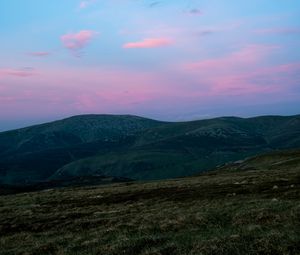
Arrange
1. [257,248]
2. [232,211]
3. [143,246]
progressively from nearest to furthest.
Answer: [257,248] < [143,246] < [232,211]

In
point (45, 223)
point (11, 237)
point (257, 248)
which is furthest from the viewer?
point (45, 223)

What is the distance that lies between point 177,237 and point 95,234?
321 inches

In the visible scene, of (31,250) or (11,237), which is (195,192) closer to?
(11,237)

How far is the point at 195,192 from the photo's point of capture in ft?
173

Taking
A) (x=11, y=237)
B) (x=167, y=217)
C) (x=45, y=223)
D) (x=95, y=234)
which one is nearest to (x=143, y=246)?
(x=95, y=234)

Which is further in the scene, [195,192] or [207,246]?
[195,192]

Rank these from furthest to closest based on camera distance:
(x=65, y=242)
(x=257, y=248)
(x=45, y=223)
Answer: (x=45, y=223), (x=65, y=242), (x=257, y=248)

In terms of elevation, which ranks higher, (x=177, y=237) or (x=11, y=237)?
(x=177, y=237)

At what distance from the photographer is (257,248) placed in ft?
60.2

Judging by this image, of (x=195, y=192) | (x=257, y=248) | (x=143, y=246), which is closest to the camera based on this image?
(x=257, y=248)

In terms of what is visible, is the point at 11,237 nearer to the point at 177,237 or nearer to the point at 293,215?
the point at 177,237

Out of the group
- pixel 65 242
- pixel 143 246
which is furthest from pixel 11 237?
pixel 143 246

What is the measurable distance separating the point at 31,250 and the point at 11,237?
9752mm

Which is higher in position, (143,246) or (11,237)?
(143,246)
